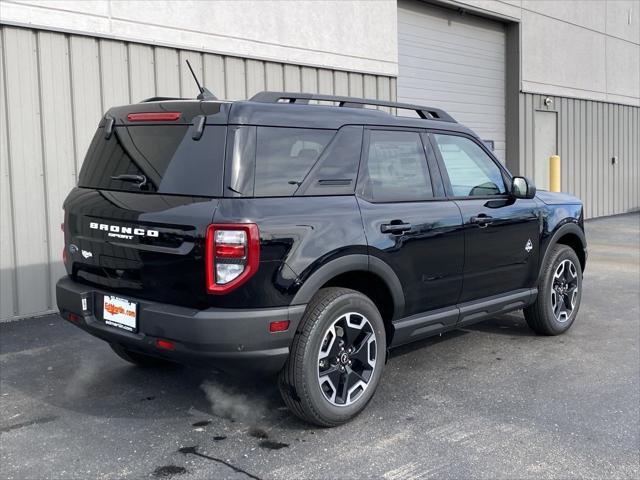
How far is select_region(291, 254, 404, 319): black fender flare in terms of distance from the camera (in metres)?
3.87

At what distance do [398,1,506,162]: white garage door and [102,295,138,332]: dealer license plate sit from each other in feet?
28.5

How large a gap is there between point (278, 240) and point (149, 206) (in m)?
0.76

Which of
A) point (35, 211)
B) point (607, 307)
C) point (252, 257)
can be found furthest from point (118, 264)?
point (607, 307)

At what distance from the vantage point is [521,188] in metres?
5.51

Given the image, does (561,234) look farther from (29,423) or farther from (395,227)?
(29,423)

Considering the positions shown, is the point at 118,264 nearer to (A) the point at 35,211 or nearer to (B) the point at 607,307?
(A) the point at 35,211

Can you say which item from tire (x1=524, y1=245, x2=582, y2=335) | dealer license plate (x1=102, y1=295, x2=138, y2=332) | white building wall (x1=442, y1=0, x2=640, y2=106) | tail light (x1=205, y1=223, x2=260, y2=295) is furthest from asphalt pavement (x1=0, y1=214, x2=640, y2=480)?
white building wall (x1=442, y1=0, x2=640, y2=106)

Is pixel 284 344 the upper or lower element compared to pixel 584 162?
lower

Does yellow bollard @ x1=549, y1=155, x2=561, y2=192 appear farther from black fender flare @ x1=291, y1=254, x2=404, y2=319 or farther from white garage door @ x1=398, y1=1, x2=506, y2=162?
black fender flare @ x1=291, y1=254, x2=404, y2=319

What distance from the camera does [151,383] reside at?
197 inches

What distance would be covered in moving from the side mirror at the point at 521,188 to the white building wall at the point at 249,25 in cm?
453

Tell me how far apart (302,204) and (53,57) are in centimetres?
437

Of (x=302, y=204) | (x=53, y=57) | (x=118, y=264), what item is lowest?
(x=118, y=264)

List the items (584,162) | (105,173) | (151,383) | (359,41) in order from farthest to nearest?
(584,162), (359,41), (151,383), (105,173)
